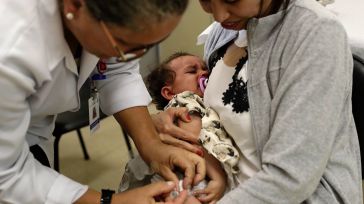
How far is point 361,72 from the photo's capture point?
112cm

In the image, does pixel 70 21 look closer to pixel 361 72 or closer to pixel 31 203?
pixel 31 203

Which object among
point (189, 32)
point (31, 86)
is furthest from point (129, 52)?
point (189, 32)

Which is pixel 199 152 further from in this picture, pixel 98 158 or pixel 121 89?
pixel 98 158

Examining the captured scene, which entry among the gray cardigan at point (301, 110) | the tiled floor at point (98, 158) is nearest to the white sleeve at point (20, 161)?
the gray cardigan at point (301, 110)

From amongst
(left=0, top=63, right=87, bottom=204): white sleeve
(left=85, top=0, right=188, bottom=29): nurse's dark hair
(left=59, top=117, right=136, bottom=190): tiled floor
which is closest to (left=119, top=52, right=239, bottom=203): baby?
(left=0, top=63, right=87, bottom=204): white sleeve

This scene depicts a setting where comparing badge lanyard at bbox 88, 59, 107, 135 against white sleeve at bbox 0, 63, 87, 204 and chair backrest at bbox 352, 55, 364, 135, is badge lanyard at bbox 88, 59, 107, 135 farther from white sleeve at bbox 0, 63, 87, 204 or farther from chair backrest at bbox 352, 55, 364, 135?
chair backrest at bbox 352, 55, 364, 135

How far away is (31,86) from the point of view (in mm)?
958

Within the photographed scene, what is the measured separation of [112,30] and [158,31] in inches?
3.4

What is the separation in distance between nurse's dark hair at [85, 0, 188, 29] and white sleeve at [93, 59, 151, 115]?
54 centimetres

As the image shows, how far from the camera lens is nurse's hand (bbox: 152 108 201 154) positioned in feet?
4.21

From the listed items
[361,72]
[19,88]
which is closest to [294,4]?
[361,72]

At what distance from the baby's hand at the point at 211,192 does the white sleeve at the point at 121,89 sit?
35 cm

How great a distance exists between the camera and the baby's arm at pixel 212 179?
3.79 ft

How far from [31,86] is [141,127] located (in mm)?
434
